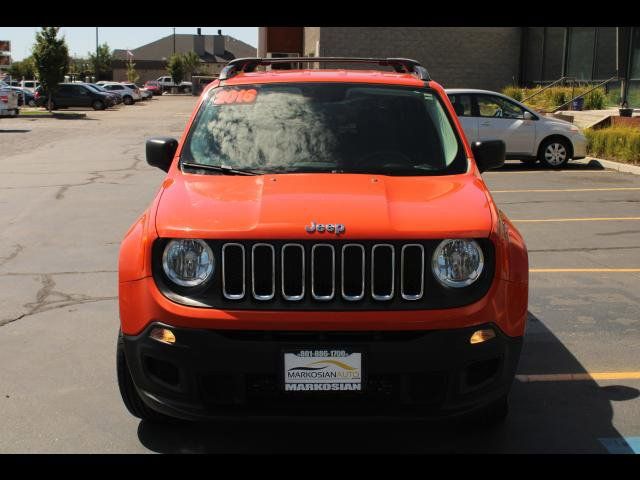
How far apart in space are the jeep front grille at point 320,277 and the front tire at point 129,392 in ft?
2.03

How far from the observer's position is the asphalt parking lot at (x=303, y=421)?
13.3ft

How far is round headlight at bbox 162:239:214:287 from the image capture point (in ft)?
11.6

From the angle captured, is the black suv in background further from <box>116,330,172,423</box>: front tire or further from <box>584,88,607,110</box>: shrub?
<box>116,330,172,423</box>: front tire

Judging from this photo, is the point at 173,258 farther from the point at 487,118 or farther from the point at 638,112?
the point at 638,112

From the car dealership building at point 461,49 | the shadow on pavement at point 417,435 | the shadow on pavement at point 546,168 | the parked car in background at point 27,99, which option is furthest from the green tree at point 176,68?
the shadow on pavement at point 417,435

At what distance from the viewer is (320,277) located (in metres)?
3.50

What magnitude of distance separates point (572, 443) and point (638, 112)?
2107 centimetres

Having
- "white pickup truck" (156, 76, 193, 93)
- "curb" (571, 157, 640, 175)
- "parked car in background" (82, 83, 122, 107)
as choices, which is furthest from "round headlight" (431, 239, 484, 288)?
"white pickup truck" (156, 76, 193, 93)

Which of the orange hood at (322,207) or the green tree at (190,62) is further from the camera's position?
the green tree at (190,62)

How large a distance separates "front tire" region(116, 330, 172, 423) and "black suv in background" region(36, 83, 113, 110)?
44.7 m

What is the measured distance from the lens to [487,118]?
16500 millimetres

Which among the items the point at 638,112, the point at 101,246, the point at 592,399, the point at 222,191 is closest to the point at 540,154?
the point at 638,112

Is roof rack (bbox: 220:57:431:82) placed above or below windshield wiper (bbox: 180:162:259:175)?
above

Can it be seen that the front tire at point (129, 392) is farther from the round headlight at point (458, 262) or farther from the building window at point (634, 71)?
the building window at point (634, 71)
